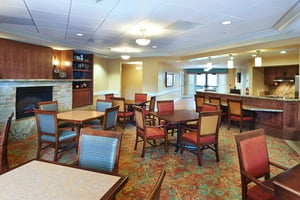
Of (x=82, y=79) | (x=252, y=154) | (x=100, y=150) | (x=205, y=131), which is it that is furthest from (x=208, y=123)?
(x=82, y=79)

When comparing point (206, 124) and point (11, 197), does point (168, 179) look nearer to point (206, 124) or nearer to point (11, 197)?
point (206, 124)

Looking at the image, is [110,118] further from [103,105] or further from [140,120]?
[103,105]

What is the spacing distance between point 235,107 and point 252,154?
12.6ft

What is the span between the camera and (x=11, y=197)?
114cm

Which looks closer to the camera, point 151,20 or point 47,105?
point 151,20

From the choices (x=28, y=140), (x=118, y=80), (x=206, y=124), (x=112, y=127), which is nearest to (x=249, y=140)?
(x=206, y=124)

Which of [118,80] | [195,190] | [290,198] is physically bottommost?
[195,190]

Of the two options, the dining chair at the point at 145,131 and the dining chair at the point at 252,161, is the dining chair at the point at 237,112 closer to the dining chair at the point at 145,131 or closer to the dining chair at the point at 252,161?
the dining chair at the point at 145,131

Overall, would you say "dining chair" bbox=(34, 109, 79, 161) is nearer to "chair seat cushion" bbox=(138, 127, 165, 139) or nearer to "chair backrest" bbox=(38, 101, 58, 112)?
"chair backrest" bbox=(38, 101, 58, 112)

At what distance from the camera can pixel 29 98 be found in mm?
5516

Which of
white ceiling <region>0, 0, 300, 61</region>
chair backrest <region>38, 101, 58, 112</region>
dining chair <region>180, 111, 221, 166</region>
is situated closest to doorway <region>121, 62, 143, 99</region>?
white ceiling <region>0, 0, 300, 61</region>

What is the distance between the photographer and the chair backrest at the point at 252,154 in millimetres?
1778

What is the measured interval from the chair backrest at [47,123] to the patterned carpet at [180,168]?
55 centimetres

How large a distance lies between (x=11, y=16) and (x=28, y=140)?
2.78 m
